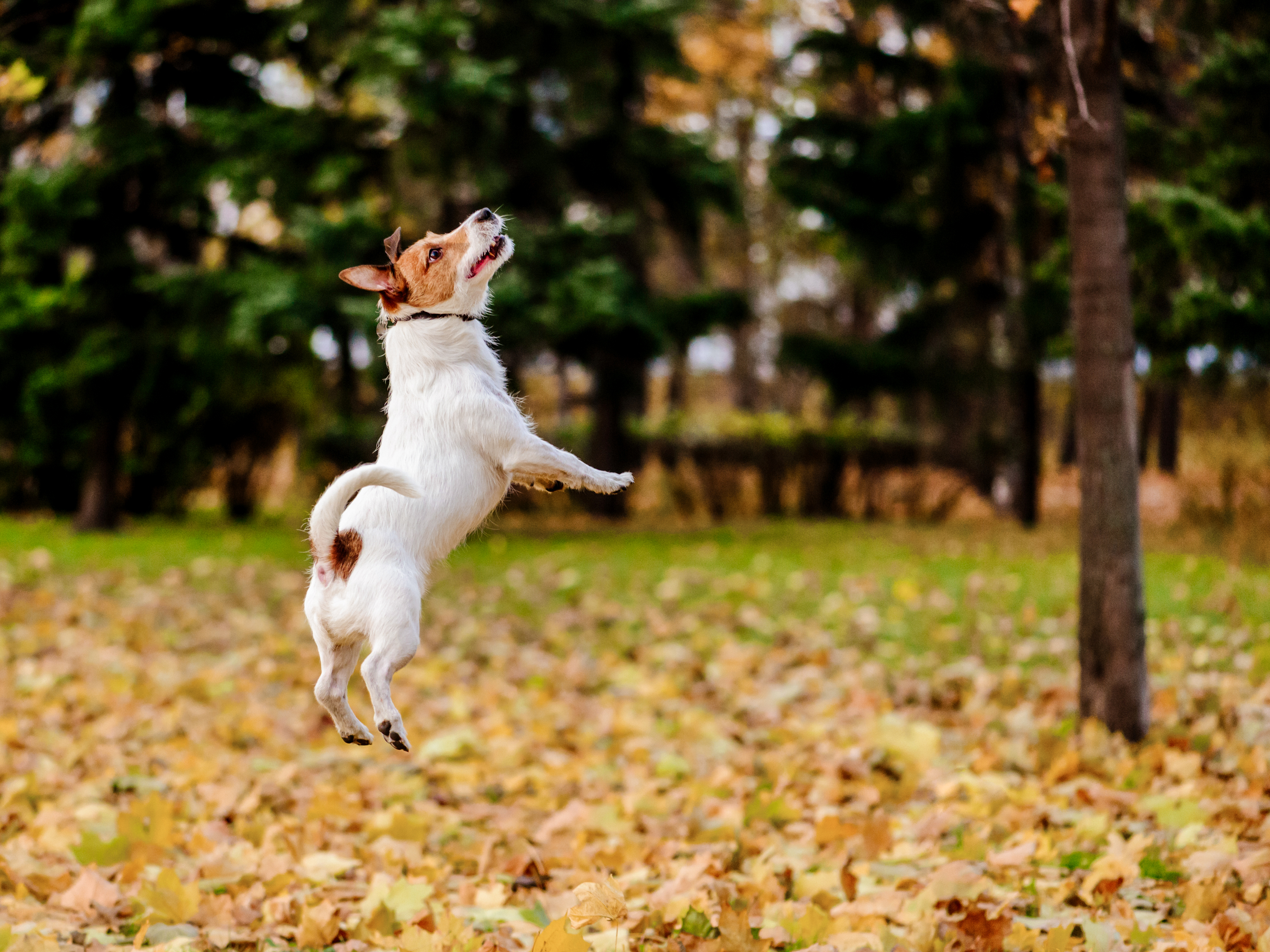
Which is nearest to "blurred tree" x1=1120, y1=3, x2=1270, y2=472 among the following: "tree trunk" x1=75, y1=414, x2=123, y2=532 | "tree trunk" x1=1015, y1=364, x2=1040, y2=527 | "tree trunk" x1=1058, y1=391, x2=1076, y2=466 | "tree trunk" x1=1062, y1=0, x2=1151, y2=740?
"tree trunk" x1=1062, y1=0, x2=1151, y2=740

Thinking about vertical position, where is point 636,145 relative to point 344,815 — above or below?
above

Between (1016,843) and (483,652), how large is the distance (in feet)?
15.3

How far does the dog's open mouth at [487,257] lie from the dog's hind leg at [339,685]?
56 cm

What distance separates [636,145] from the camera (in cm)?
1290

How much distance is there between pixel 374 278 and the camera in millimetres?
1511

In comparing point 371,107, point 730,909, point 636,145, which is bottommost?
point 730,909

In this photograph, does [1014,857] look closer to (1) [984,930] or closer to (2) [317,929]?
(1) [984,930]

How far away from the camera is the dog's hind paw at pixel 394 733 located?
56.9 inches

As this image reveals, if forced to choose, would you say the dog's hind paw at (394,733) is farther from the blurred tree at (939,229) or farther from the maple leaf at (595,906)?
the blurred tree at (939,229)

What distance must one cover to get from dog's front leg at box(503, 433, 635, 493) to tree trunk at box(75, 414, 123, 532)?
1410 centimetres

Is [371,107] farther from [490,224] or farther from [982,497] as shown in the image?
[490,224]

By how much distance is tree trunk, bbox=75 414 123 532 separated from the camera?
14.0 m

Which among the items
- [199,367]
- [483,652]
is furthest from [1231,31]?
[199,367]

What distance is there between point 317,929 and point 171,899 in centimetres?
43
